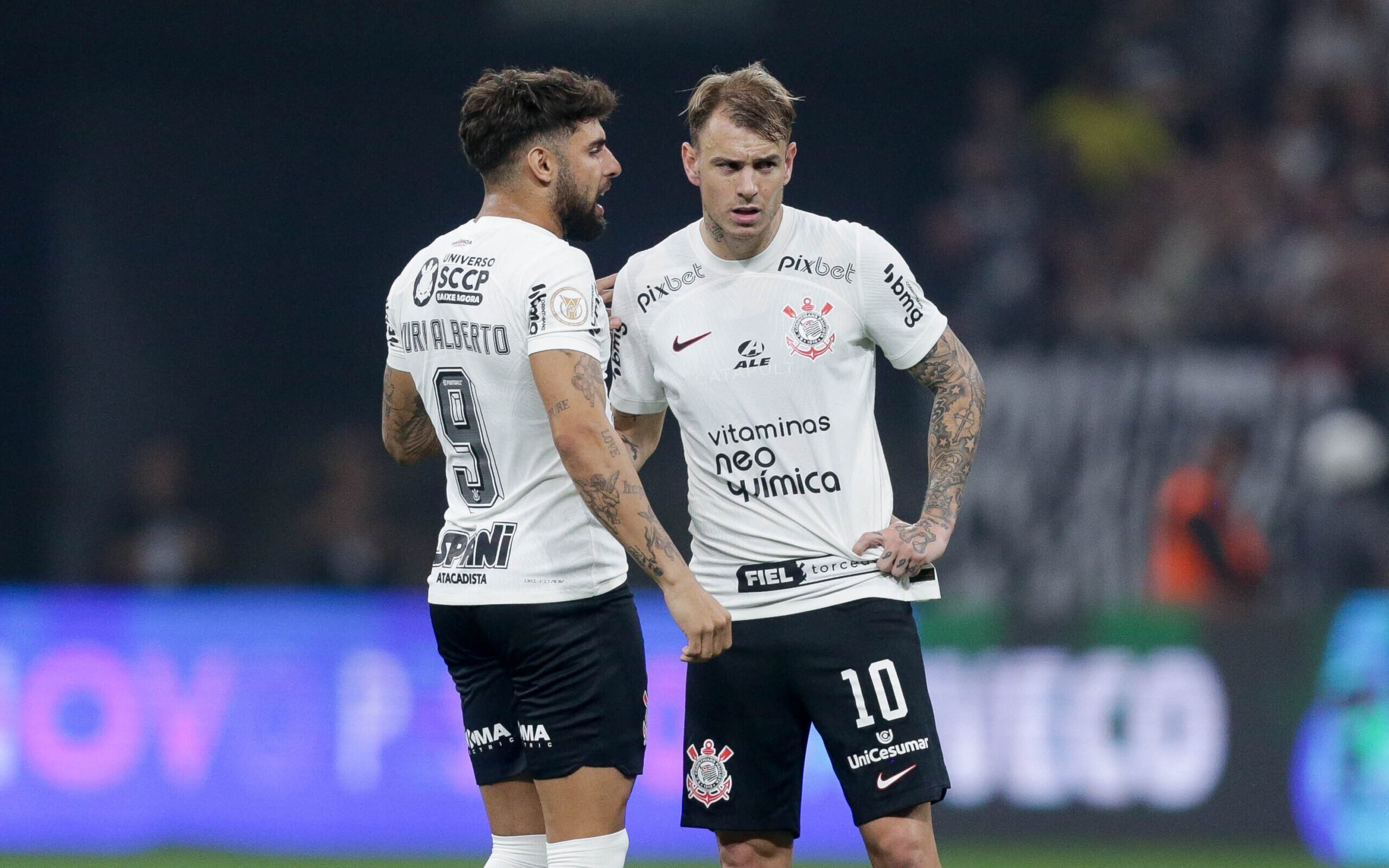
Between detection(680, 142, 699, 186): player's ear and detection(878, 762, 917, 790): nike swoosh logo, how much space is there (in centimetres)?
149

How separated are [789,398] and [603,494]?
68 cm

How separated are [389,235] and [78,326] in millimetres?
2322

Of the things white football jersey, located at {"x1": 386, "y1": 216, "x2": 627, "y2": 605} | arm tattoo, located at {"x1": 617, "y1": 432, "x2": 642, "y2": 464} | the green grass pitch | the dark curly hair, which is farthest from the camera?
the green grass pitch

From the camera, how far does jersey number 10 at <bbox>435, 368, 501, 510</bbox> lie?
4.02 meters

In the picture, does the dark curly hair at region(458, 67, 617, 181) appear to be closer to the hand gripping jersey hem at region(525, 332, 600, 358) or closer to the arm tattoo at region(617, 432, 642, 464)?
the hand gripping jersey hem at region(525, 332, 600, 358)

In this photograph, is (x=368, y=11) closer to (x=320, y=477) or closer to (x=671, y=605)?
(x=320, y=477)

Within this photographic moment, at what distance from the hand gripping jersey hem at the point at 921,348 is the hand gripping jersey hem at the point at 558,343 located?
86 cm

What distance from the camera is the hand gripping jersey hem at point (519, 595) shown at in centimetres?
397

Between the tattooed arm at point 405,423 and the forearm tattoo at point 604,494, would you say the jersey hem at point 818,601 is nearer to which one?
the forearm tattoo at point 604,494

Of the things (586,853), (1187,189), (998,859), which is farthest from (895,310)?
(1187,189)

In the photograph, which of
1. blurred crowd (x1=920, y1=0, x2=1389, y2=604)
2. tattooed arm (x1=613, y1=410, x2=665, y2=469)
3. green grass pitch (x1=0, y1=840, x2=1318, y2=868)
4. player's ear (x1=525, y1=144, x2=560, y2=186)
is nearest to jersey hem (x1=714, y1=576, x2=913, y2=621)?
tattooed arm (x1=613, y1=410, x2=665, y2=469)

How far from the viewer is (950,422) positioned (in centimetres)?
439

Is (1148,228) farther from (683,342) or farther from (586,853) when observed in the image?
(586,853)

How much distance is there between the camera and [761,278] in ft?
14.3
